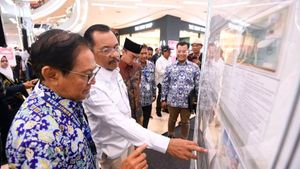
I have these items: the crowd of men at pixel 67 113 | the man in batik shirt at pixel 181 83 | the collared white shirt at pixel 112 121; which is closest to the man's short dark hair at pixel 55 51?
the crowd of men at pixel 67 113

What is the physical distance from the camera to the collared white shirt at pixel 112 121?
3.44 ft

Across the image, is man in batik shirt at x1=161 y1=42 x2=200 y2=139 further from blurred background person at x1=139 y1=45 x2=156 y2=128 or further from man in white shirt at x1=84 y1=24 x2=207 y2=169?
man in white shirt at x1=84 y1=24 x2=207 y2=169

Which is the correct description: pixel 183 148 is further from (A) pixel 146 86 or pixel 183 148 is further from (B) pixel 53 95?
(A) pixel 146 86

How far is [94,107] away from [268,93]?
3.20 feet

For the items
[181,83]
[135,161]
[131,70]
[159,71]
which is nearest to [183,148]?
[135,161]

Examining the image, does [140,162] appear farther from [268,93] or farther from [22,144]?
[268,93]

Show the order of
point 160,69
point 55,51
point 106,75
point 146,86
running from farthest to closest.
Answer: point 160,69 < point 146,86 < point 106,75 < point 55,51

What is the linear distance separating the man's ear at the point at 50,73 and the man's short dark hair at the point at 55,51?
0.04 ft

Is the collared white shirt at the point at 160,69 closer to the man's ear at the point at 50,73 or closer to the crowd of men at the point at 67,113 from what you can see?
the crowd of men at the point at 67,113

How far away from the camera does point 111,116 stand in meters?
1.12

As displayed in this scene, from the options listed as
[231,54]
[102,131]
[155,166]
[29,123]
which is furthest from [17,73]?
[231,54]

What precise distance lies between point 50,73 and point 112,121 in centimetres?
45

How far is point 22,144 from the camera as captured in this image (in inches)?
25.8

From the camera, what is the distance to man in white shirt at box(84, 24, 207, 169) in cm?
100
